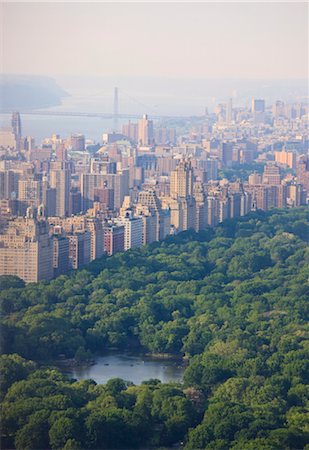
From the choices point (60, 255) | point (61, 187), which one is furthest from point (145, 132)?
point (60, 255)

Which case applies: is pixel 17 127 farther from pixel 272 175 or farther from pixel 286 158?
pixel 286 158

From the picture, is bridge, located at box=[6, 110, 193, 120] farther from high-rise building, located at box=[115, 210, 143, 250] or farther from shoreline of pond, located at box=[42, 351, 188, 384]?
shoreline of pond, located at box=[42, 351, 188, 384]

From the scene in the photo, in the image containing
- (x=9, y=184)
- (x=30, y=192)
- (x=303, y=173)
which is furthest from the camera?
(x=303, y=173)

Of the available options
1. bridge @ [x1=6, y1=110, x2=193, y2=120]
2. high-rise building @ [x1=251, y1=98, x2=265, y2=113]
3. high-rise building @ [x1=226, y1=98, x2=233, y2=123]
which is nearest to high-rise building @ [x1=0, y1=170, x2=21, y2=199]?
bridge @ [x1=6, y1=110, x2=193, y2=120]

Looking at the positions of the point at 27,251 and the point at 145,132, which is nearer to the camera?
the point at 27,251

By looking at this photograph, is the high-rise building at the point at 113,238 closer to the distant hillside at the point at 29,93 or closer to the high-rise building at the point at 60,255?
the high-rise building at the point at 60,255

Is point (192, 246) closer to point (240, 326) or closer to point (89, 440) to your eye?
point (240, 326)
